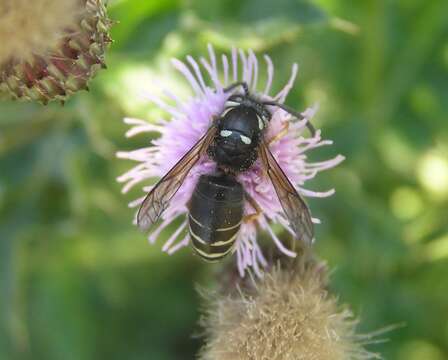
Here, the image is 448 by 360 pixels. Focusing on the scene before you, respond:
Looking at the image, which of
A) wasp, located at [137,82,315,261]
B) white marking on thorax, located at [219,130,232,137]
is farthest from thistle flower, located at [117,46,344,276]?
white marking on thorax, located at [219,130,232,137]

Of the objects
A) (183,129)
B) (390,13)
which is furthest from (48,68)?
(390,13)

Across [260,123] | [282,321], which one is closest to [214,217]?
[260,123]

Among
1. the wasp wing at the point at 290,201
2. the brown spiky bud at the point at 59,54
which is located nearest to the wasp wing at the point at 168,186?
the wasp wing at the point at 290,201

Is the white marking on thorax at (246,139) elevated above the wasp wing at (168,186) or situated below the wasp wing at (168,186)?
above

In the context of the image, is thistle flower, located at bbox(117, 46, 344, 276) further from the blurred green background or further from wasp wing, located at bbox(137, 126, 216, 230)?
the blurred green background

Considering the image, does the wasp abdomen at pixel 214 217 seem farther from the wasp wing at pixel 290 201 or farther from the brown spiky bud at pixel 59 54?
the brown spiky bud at pixel 59 54

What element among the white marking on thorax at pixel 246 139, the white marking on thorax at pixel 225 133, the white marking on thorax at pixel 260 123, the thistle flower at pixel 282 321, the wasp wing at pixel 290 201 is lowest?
the thistle flower at pixel 282 321
